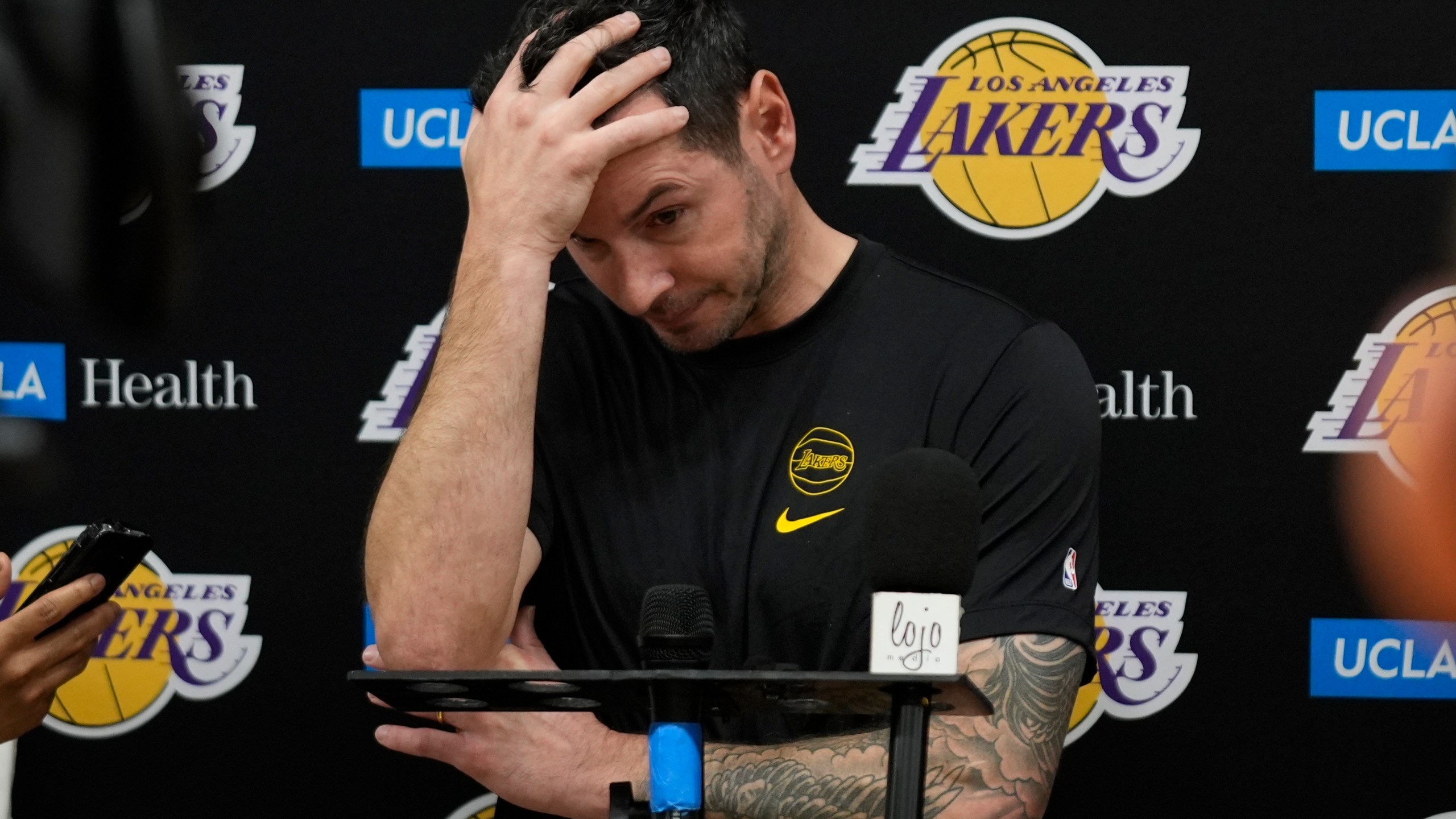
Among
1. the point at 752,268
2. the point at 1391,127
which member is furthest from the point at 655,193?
the point at 1391,127

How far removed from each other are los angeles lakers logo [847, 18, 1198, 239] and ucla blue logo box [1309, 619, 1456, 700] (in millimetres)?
704

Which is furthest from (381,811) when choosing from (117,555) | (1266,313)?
(1266,313)

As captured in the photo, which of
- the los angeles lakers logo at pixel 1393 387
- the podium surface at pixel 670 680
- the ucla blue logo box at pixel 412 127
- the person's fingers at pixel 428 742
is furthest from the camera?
the ucla blue logo box at pixel 412 127

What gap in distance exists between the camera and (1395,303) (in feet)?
6.85

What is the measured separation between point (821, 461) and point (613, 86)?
18.3 inches

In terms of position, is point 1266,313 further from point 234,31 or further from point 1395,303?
point 234,31

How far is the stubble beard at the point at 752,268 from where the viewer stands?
160 cm

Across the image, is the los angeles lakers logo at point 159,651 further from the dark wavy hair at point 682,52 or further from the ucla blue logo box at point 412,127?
the dark wavy hair at point 682,52

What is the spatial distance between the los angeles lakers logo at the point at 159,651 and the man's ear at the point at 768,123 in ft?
3.74

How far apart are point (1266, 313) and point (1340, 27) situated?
42 centimetres

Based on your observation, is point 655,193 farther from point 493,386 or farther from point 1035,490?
point 1035,490

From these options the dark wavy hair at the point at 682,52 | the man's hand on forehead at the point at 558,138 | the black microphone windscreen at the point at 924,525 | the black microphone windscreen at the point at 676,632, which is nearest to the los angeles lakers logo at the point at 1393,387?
the dark wavy hair at the point at 682,52

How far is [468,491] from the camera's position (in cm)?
147

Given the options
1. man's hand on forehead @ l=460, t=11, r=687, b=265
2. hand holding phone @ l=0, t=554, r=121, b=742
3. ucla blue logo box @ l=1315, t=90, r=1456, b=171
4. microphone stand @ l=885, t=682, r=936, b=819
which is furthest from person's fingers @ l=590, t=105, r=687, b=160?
ucla blue logo box @ l=1315, t=90, r=1456, b=171
